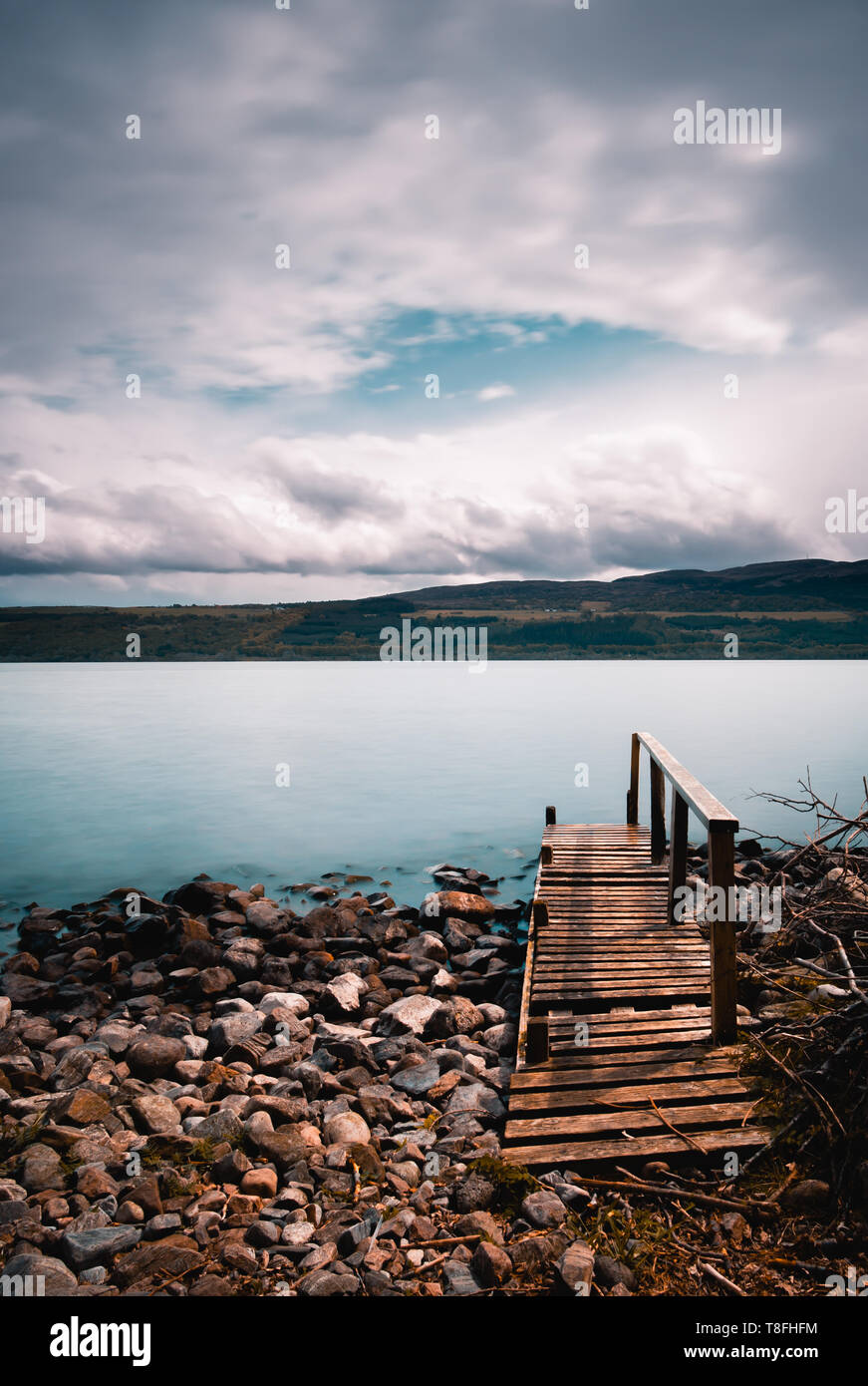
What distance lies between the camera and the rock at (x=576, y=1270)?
4.25 metres

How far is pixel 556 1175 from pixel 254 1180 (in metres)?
1.92

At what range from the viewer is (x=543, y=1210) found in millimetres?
4902

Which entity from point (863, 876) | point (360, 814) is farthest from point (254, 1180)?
point (360, 814)

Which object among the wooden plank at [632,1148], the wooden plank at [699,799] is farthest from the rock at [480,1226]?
the wooden plank at [699,799]

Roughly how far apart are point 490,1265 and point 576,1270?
0.44 m

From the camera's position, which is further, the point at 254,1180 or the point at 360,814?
the point at 360,814

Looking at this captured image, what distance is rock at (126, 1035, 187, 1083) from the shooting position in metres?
7.77

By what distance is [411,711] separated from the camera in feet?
257

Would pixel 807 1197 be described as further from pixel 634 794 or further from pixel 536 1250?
pixel 634 794

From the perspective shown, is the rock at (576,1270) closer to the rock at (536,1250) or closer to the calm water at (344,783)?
the rock at (536,1250)

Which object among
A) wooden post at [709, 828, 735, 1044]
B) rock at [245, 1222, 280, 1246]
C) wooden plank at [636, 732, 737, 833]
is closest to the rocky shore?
rock at [245, 1222, 280, 1246]

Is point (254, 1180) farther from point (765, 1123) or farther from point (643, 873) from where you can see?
point (643, 873)

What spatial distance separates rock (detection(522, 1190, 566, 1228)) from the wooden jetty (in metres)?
0.32

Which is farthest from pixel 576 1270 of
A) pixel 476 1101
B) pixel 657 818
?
pixel 657 818
